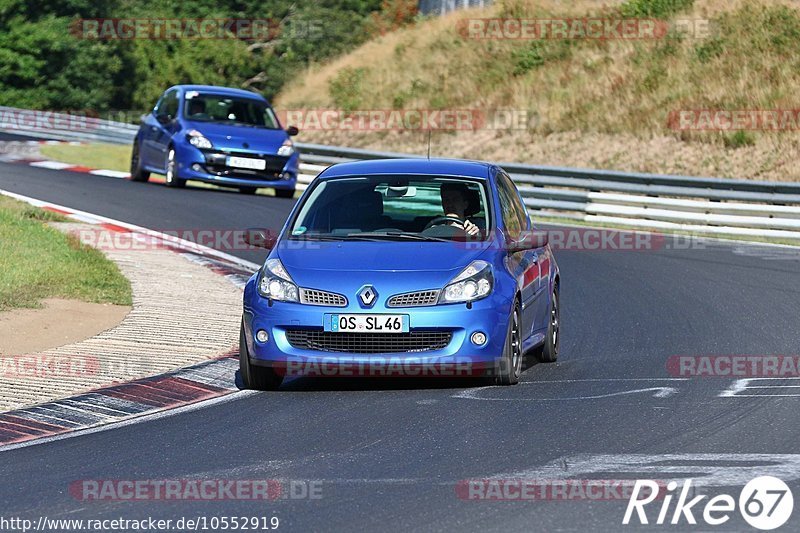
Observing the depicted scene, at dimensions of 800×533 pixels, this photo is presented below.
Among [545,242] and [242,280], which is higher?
[545,242]

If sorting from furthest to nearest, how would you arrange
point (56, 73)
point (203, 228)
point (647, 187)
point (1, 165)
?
point (56, 73), point (1, 165), point (647, 187), point (203, 228)

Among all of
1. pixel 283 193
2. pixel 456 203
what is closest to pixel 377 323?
pixel 456 203

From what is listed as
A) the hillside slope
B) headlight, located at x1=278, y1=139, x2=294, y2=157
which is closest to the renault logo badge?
headlight, located at x1=278, y1=139, x2=294, y2=157

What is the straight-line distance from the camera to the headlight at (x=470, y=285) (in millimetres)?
10023

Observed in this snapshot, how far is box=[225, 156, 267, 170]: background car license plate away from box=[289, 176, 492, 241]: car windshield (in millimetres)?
13935

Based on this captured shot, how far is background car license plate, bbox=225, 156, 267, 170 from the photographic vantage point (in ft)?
82.4

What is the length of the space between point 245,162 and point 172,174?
144 centimetres

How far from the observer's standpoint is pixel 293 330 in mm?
10062

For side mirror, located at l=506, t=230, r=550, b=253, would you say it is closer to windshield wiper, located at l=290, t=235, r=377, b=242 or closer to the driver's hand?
the driver's hand

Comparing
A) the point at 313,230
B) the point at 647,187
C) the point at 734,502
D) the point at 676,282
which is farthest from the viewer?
the point at 647,187

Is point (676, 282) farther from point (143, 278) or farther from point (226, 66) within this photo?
point (226, 66)

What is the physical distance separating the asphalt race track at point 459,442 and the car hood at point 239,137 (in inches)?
499

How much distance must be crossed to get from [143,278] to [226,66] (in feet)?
179

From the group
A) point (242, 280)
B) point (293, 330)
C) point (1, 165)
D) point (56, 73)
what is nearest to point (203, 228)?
point (242, 280)
